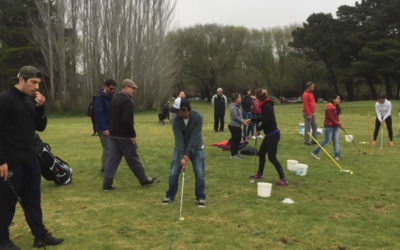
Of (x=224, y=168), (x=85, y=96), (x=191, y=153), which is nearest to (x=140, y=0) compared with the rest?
(x=85, y=96)

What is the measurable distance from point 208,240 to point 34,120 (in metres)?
2.58

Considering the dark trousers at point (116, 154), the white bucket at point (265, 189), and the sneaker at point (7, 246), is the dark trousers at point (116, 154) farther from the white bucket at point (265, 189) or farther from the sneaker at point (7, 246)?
the sneaker at point (7, 246)

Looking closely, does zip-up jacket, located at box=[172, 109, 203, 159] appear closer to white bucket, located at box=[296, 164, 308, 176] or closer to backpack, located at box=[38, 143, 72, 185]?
backpack, located at box=[38, 143, 72, 185]

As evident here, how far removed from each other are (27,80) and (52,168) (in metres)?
3.38

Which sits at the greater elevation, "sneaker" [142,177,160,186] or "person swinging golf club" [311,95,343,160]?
"person swinging golf club" [311,95,343,160]

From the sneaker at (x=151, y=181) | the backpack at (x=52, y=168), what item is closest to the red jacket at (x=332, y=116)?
A: the sneaker at (x=151, y=181)

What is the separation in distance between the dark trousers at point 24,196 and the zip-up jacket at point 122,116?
95.7 inches

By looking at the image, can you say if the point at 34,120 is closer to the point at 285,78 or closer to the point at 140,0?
the point at 140,0

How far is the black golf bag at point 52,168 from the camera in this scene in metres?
6.55

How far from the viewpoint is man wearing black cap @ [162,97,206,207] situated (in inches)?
205

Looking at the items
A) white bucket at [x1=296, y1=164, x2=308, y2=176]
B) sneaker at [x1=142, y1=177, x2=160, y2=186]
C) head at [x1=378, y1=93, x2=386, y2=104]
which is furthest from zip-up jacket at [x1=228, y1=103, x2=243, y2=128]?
head at [x1=378, y1=93, x2=386, y2=104]

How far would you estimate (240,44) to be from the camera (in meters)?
56.5

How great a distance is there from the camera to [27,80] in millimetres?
3760

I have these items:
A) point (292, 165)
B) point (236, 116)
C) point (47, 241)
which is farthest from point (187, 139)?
point (236, 116)
